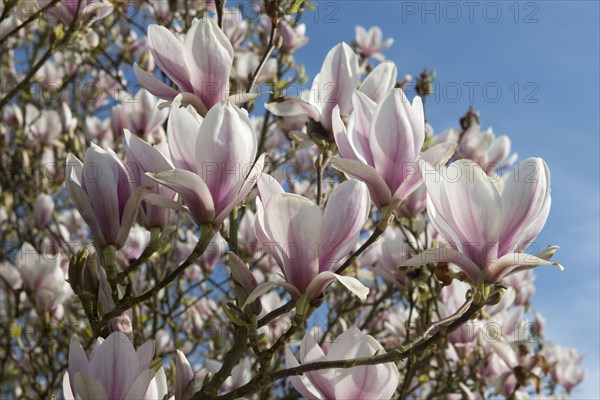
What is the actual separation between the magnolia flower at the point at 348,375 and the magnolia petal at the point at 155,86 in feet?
1.88

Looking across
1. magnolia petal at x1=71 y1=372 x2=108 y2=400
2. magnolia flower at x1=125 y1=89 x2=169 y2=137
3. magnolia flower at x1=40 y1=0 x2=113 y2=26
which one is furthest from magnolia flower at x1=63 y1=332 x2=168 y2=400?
magnolia flower at x1=125 y1=89 x2=169 y2=137

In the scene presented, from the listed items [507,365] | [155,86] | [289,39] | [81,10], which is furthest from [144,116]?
[507,365]

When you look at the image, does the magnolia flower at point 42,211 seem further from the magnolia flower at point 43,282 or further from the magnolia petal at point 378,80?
the magnolia petal at point 378,80

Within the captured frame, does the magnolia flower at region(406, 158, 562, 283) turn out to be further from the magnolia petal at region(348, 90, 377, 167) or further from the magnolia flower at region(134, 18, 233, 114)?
the magnolia flower at region(134, 18, 233, 114)

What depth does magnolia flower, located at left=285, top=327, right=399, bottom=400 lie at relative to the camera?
3.52 ft

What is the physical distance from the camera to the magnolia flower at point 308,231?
963 mm

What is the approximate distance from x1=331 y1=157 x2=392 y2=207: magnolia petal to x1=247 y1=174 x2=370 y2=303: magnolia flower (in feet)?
0.22

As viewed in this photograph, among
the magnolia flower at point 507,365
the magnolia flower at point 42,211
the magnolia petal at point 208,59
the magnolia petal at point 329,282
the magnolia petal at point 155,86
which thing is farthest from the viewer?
the magnolia flower at point 42,211

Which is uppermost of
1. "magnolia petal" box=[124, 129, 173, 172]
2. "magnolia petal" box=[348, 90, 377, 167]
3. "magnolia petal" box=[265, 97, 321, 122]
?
"magnolia petal" box=[265, 97, 321, 122]

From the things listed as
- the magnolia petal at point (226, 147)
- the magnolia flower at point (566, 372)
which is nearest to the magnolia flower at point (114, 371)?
the magnolia petal at point (226, 147)

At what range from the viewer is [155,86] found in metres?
1.38

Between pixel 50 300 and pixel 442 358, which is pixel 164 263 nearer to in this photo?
pixel 50 300

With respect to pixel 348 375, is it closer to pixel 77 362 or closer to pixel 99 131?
pixel 77 362

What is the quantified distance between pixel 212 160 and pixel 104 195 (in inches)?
7.6
